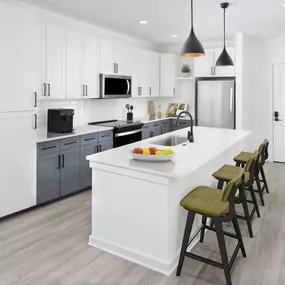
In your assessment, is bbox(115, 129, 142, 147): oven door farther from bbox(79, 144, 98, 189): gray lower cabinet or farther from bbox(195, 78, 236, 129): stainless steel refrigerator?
bbox(195, 78, 236, 129): stainless steel refrigerator

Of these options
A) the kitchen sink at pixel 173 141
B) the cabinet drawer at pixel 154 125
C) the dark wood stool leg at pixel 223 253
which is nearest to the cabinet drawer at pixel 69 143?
the kitchen sink at pixel 173 141

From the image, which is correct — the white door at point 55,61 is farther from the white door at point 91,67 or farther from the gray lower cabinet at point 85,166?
the gray lower cabinet at point 85,166

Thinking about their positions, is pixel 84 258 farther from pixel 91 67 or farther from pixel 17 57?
pixel 91 67

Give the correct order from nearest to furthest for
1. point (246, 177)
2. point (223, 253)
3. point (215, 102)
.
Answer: point (223, 253) → point (246, 177) → point (215, 102)

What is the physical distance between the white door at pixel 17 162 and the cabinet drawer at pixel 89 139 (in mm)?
868

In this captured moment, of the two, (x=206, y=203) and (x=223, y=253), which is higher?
(x=206, y=203)

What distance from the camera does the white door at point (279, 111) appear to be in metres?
6.63

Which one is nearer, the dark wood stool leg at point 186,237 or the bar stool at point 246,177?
the dark wood stool leg at point 186,237

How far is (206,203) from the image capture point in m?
2.55

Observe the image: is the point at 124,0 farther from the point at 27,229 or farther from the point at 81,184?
the point at 27,229

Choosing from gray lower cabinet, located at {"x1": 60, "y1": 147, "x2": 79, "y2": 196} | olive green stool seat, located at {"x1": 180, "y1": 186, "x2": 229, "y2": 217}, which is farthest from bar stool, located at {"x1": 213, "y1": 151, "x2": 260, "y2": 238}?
gray lower cabinet, located at {"x1": 60, "y1": 147, "x2": 79, "y2": 196}

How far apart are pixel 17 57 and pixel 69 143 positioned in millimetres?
1342

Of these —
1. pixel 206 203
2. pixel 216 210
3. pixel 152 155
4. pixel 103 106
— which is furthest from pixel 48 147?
pixel 216 210

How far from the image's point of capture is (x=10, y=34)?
3520mm
